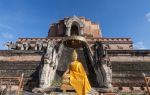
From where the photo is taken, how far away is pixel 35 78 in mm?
18219

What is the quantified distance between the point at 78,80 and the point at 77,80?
0.24ft

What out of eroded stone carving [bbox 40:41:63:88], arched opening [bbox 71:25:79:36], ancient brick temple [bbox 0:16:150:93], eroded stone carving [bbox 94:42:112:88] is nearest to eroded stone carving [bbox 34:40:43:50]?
arched opening [bbox 71:25:79:36]

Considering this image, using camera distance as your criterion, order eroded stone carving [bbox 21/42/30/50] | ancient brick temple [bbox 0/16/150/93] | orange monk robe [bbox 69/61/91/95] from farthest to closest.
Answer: eroded stone carving [bbox 21/42/30/50] → ancient brick temple [bbox 0/16/150/93] → orange monk robe [bbox 69/61/91/95]

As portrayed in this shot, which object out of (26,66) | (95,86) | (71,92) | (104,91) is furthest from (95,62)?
(26,66)

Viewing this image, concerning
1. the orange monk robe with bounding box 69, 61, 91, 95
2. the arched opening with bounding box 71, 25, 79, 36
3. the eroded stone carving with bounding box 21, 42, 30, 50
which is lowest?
the orange monk robe with bounding box 69, 61, 91, 95

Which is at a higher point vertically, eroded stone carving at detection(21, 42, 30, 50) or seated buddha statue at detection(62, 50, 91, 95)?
eroded stone carving at detection(21, 42, 30, 50)

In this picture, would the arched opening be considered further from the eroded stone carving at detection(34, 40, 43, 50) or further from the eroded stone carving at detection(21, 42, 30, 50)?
the eroded stone carving at detection(21, 42, 30, 50)

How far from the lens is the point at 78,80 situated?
13609 mm

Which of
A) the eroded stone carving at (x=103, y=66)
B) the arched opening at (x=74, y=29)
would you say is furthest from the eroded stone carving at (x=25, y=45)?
the eroded stone carving at (x=103, y=66)

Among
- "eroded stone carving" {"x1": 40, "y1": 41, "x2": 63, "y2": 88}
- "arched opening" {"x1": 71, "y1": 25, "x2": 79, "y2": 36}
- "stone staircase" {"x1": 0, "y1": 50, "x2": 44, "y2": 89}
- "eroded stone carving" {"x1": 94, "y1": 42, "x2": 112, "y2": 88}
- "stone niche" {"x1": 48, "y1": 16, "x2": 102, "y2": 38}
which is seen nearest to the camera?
"eroded stone carving" {"x1": 94, "y1": 42, "x2": 112, "y2": 88}

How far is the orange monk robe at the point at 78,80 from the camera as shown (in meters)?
12.7

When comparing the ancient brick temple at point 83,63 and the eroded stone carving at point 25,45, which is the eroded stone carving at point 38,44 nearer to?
the eroded stone carving at point 25,45

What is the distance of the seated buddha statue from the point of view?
12788 millimetres

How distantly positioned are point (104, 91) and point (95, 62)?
2.94 metres
